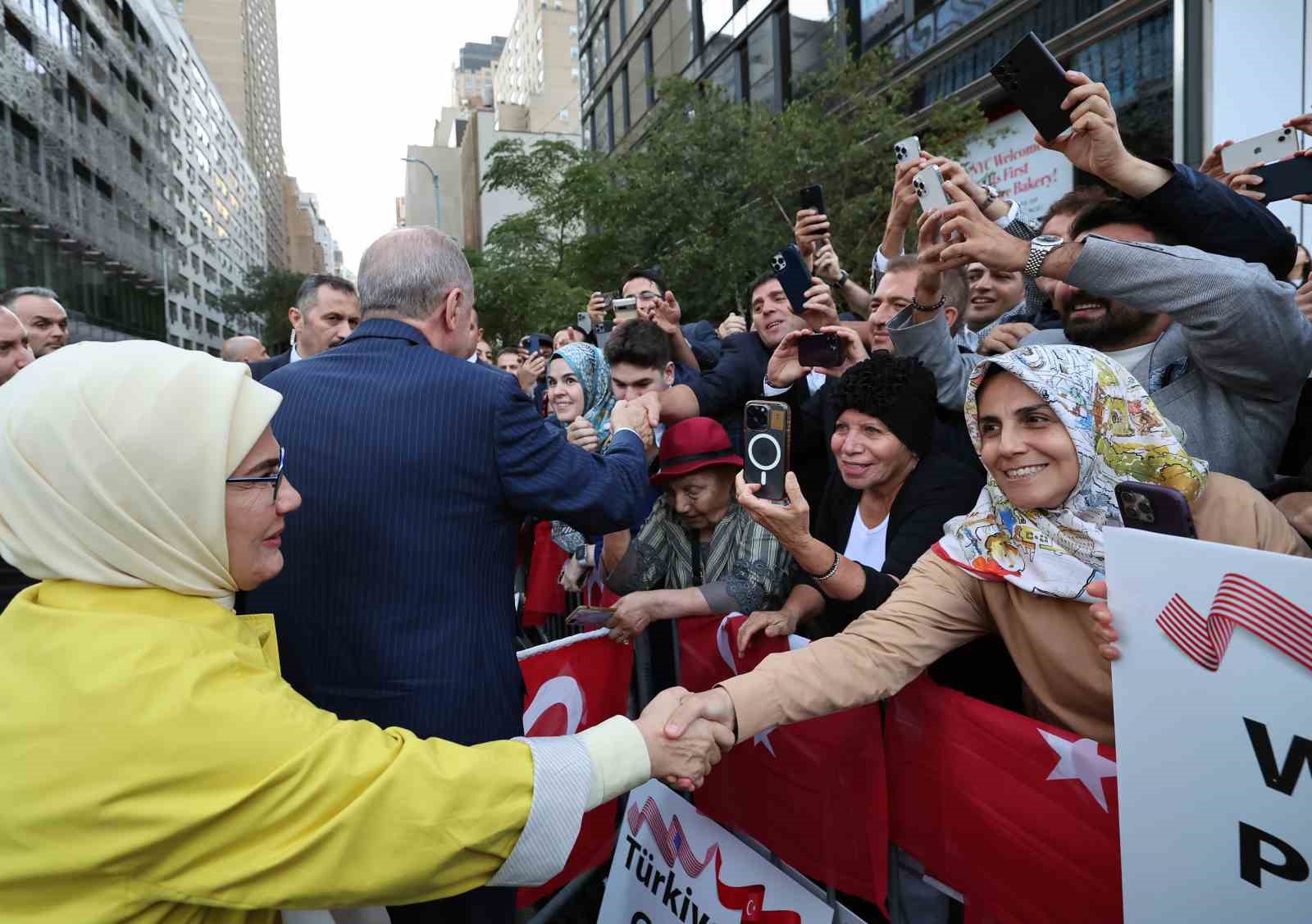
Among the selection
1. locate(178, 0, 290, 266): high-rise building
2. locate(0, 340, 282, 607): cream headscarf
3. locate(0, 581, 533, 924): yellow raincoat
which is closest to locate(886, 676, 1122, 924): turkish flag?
locate(0, 581, 533, 924): yellow raincoat

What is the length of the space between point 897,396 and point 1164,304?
2.84 ft

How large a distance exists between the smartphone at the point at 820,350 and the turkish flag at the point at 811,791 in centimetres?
126

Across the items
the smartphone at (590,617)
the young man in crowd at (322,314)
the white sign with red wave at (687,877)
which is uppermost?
the young man in crowd at (322,314)

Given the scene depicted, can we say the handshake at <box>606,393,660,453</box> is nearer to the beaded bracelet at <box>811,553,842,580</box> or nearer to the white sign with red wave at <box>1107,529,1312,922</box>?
the beaded bracelet at <box>811,553,842,580</box>

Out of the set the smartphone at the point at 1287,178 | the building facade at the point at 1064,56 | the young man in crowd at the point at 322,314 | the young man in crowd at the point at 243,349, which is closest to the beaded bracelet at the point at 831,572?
the smartphone at the point at 1287,178

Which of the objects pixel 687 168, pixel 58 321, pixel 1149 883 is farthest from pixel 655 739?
pixel 687 168

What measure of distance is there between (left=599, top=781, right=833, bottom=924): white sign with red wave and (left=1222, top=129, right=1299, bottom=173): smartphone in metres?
3.16

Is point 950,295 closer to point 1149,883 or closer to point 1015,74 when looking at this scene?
point 1015,74

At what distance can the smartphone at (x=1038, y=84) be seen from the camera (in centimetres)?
252

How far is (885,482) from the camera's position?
9.60 feet

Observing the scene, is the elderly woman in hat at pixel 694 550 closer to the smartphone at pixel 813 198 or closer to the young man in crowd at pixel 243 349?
the smartphone at pixel 813 198

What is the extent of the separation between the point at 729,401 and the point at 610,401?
65cm

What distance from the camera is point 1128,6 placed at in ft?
38.3

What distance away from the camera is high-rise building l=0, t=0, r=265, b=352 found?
3366 centimetres
